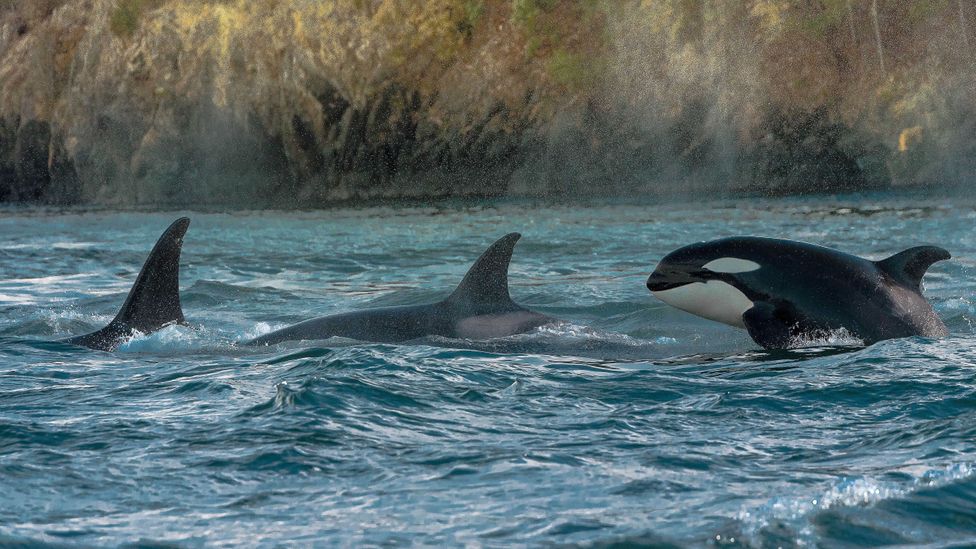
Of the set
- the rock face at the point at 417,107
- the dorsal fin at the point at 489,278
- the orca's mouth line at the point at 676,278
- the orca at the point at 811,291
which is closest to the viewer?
the orca at the point at 811,291

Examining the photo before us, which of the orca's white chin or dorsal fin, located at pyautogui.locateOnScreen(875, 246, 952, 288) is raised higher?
dorsal fin, located at pyautogui.locateOnScreen(875, 246, 952, 288)

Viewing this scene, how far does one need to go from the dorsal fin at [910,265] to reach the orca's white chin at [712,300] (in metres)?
0.95

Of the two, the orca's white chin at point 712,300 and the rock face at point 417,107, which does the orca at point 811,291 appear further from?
the rock face at point 417,107

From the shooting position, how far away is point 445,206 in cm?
3819

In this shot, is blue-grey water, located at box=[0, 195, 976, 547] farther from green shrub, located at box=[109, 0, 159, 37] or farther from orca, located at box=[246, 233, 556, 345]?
green shrub, located at box=[109, 0, 159, 37]

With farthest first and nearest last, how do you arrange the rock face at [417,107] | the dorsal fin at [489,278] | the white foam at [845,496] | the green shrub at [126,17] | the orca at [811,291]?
the green shrub at [126,17] → the rock face at [417,107] → the dorsal fin at [489,278] → the orca at [811,291] → the white foam at [845,496]

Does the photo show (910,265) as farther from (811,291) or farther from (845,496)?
(845,496)

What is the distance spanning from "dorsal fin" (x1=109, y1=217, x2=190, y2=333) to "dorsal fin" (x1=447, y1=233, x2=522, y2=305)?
7.07 ft

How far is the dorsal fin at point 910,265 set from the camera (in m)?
8.06

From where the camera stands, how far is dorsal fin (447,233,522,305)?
27.5ft

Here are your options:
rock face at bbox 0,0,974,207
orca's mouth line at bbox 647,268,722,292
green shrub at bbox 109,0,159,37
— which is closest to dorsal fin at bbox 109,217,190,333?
orca's mouth line at bbox 647,268,722,292

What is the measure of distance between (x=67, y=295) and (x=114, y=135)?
1552 inches

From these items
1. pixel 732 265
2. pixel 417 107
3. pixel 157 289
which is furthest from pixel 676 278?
pixel 417 107

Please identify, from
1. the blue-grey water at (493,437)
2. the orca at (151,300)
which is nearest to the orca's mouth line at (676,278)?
the blue-grey water at (493,437)
